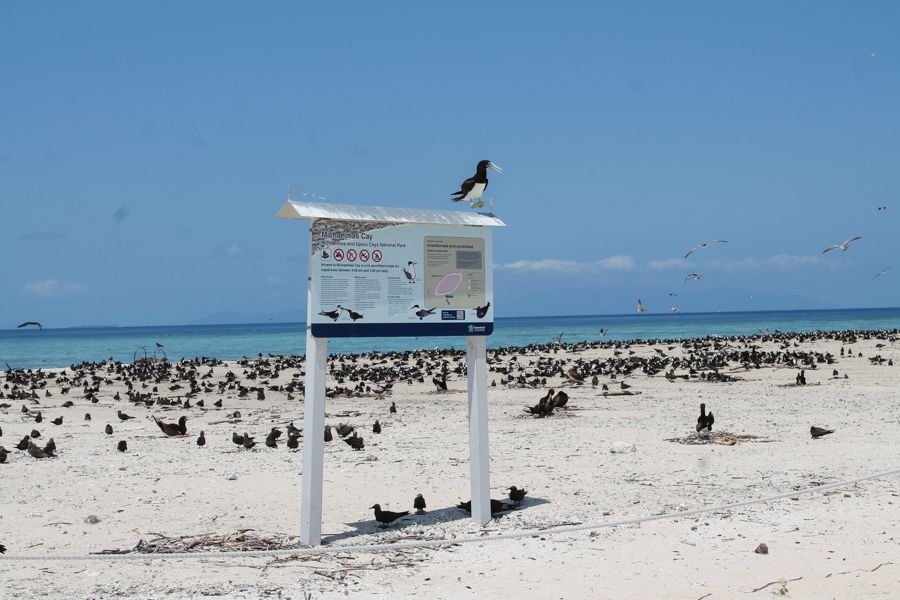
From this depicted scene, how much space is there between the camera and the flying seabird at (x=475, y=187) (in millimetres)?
8875

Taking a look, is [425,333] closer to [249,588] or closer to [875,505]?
[249,588]

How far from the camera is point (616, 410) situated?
1700cm

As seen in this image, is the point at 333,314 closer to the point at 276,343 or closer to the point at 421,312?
the point at 421,312

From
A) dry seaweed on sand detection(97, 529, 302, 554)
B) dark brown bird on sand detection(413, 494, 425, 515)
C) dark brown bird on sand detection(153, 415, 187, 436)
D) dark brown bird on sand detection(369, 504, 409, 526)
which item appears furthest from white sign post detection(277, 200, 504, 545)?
dark brown bird on sand detection(153, 415, 187, 436)

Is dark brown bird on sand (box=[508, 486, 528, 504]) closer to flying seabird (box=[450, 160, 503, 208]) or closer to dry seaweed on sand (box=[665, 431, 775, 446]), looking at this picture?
flying seabird (box=[450, 160, 503, 208])

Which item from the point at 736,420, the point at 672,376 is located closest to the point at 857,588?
the point at 736,420

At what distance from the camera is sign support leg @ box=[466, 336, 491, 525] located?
8359 mm

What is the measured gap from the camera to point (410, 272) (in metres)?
8.23

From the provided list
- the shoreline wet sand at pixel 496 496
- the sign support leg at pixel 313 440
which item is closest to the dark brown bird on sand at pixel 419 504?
the shoreline wet sand at pixel 496 496

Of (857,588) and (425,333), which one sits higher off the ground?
(425,333)

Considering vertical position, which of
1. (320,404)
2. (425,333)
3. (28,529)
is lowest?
(28,529)

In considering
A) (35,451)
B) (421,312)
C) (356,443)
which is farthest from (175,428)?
(421,312)

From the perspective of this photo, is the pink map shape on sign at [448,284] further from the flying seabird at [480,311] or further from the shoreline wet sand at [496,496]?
the shoreline wet sand at [496,496]

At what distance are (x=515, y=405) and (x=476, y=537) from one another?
438 inches
